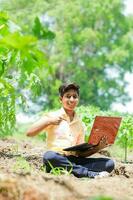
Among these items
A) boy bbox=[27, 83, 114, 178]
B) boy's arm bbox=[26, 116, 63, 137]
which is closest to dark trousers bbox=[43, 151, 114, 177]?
boy bbox=[27, 83, 114, 178]

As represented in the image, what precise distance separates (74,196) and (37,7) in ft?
92.6

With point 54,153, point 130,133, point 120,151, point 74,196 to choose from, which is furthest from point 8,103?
point 120,151

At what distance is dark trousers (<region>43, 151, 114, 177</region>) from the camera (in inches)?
227

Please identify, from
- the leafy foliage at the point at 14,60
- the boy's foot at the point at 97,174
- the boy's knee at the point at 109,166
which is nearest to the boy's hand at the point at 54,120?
the leafy foliage at the point at 14,60

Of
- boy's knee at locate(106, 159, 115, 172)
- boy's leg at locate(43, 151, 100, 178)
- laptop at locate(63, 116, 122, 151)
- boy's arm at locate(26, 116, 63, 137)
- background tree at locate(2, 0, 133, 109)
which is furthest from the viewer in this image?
background tree at locate(2, 0, 133, 109)

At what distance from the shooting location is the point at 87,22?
29703 mm

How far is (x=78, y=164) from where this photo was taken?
19.8ft

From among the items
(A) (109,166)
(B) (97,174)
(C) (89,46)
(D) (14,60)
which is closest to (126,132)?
(A) (109,166)

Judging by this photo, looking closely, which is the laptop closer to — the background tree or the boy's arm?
the boy's arm

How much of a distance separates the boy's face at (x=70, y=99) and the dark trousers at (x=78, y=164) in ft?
1.61

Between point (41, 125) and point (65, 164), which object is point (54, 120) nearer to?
point (41, 125)

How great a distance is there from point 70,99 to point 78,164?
761 mm

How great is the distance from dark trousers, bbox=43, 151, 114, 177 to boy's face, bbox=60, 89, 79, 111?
491mm

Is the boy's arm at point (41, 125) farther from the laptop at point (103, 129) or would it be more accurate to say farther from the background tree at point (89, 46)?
the background tree at point (89, 46)
